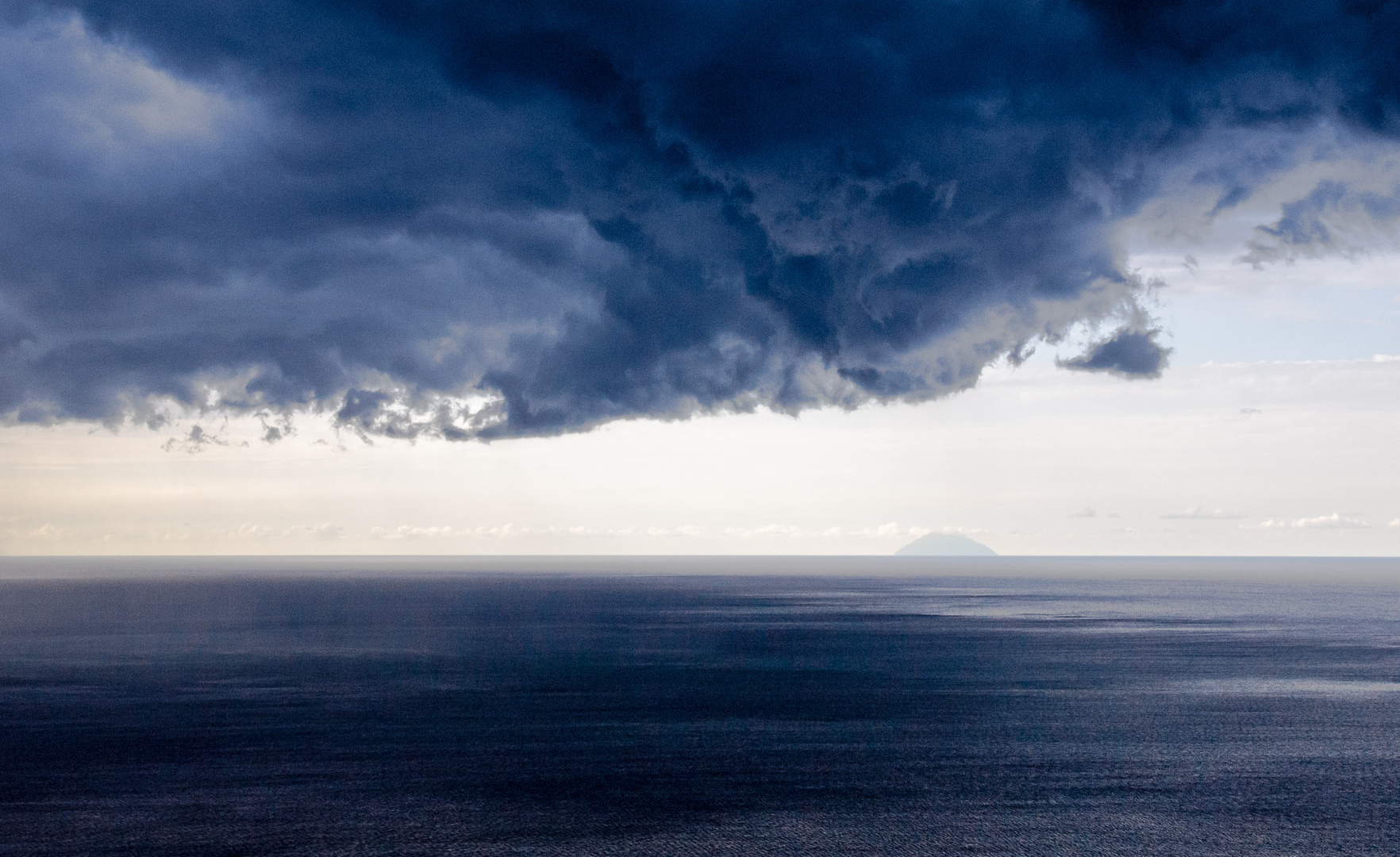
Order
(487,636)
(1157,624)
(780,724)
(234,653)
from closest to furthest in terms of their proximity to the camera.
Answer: (780,724) < (234,653) < (487,636) < (1157,624)

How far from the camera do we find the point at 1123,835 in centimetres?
2817

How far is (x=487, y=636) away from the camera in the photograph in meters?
93.5

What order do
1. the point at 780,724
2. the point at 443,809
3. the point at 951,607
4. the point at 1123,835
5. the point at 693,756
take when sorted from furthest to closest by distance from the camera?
the point at 951,607, the point at 780,724, the point at 693,756, the point at 443,809, the point at 1123,835

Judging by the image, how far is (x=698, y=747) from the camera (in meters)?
39.7

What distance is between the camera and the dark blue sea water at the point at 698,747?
2828cm

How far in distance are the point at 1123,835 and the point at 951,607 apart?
123 m

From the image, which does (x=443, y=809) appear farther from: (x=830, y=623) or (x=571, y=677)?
(x=830, y=623)

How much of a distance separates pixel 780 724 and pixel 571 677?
64.4 feet

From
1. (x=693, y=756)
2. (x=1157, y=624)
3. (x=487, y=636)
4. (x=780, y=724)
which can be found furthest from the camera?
(x=1157, y=624)

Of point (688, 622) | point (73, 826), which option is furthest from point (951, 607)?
point (73, 826)

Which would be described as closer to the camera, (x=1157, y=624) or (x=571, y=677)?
(x=571, y=677)

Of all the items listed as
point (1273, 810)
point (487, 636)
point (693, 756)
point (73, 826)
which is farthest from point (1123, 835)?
point (487, 636)

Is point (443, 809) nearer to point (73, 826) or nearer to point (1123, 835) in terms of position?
point (73, 826)

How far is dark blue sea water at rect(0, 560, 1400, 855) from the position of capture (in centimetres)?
2828
